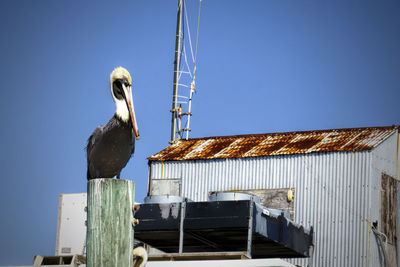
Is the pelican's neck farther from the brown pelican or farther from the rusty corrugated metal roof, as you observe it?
the rusty corrugated metal roof

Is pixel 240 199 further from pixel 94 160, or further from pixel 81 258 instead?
pixel 94 160

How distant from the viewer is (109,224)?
315 inches

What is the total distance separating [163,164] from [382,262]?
950cm

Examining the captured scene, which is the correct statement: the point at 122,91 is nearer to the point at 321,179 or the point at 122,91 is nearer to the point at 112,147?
the point at 112,147

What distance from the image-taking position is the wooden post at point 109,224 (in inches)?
313

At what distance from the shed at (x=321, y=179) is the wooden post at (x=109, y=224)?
20.2 metres

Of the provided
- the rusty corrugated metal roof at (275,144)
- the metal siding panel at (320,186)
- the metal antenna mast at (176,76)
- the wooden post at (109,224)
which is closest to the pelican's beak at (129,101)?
the wooden post at (109,224)

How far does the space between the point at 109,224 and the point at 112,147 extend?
5342 millimetres

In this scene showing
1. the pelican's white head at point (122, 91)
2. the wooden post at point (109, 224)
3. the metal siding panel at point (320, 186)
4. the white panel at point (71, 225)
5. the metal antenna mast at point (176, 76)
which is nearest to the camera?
the wooden post at point (109, 224)

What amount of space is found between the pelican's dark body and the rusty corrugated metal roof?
16.1 m

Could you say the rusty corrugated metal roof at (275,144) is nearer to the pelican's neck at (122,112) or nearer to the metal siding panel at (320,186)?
the metal siding panel at (320,186)

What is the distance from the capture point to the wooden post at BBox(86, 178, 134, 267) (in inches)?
313

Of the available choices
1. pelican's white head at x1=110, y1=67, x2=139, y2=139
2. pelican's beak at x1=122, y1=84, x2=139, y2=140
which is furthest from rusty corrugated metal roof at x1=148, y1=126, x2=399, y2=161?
pelican's beak at x1=122, y1=84, x2=139, y2=140

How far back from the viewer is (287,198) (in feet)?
95.1
